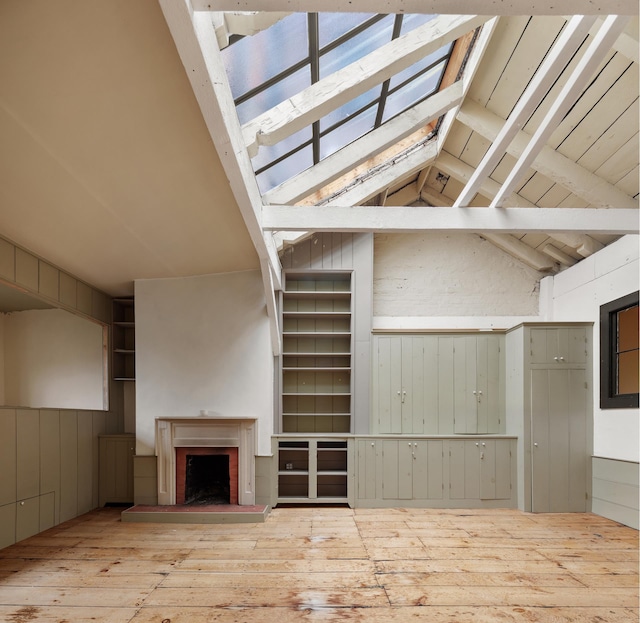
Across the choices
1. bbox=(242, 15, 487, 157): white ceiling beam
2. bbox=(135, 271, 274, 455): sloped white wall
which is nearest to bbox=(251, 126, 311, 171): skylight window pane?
bbox=(242, 15, 487, 157): white ceiling beam

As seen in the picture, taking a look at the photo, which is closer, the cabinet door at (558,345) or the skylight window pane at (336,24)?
the skylight window pane at (336,24)

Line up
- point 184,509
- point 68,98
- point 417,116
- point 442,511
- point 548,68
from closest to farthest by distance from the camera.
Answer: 1. point 68,98
2. point 548,68
3. point 417,116
4. point 184,509
5. point 442,511

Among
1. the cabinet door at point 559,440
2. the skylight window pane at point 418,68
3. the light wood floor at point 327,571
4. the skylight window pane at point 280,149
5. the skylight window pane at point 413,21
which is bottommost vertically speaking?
the light wood floor at point 327,571

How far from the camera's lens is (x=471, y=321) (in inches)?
258

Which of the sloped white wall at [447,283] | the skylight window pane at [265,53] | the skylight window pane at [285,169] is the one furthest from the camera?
the sloped white wall at [447,283]

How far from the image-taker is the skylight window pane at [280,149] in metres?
3.89

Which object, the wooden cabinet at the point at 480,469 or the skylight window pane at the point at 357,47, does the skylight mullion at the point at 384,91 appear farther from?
the wooden cabinet at the point at 480,469

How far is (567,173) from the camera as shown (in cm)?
450

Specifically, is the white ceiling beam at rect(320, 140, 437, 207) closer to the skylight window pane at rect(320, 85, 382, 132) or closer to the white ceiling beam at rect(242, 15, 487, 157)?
the skylight window pane at rect(320, 85, 382, 132)

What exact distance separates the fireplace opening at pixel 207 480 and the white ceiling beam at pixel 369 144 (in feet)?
10.00

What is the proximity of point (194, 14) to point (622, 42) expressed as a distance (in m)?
2.81

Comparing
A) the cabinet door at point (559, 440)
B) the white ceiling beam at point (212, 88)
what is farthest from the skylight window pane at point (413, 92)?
the cabinet door at point (559, 440)

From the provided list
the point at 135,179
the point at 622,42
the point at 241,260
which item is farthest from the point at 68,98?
the point at 622,42

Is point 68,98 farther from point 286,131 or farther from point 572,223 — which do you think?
point 572,223
